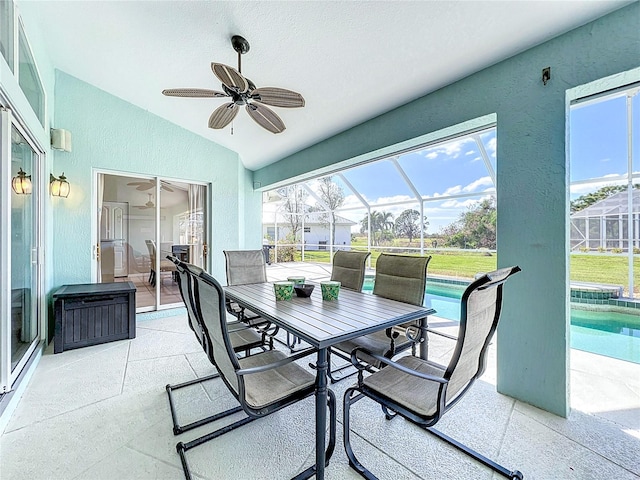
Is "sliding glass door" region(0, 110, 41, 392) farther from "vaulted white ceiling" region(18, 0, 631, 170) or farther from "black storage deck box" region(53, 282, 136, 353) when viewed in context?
"vaulted white ceiling" region(18, 0, 631, 170)

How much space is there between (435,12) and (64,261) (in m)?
A: 4.80

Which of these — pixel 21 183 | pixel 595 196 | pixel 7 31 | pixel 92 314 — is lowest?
pixel 92 314

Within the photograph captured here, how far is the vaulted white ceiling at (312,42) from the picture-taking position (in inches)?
76.0

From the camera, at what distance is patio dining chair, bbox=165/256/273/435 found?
163 cm

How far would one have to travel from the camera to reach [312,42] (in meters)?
2.41

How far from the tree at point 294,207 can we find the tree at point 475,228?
558 centimetres

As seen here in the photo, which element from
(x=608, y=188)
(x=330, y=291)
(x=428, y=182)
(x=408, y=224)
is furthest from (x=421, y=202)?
(x=330, y=291)

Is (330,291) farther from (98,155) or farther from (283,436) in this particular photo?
(98,155)

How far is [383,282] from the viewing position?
252 cm

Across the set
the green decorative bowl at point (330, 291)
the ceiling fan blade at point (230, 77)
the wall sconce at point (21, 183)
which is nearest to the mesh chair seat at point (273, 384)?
the green decorative bowl at point (330, 291)

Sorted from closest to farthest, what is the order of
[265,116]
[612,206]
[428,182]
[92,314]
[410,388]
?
[410,388]
[265,116]
[92,314]
[612,206]
[428,182]

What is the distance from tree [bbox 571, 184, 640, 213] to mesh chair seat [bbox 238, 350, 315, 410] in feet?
19.8

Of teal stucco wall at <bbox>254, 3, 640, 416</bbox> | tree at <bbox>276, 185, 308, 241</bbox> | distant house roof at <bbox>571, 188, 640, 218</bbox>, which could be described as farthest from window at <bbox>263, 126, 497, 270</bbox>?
teal stucco wall at <bbox>254, 3, 640, 416</bbox>

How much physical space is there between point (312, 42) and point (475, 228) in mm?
5495
